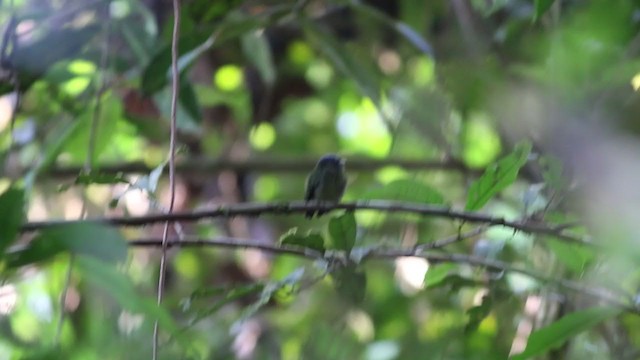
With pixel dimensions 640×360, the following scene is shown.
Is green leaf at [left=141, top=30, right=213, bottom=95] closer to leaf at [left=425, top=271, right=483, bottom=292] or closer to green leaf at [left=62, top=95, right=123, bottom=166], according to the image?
green leaf at [left=62, top=95, right=123, bottom=166]

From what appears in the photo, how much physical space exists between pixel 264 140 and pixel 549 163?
3.63 feet

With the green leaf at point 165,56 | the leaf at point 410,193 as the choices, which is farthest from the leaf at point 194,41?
the leaf at point 410,193

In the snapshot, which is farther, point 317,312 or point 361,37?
point 361,37

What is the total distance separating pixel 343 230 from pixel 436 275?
12 centimetres

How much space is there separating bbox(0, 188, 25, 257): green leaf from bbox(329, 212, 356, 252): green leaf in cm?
23

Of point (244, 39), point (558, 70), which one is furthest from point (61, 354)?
point (244, 39)

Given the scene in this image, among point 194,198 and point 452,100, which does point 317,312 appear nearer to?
point 452,100

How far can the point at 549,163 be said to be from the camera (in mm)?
699

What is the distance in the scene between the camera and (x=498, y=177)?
66cm

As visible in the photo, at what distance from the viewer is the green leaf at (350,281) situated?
0.72 m

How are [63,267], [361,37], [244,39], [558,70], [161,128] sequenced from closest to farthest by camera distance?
[558,70] < [63,267] < [244,39] < [161,128] < [361,37]

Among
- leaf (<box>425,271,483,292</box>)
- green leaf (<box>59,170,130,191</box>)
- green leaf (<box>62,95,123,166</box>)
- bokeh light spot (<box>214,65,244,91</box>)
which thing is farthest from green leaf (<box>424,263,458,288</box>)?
bokeh light spot (<box>214,65,244,91</box>)

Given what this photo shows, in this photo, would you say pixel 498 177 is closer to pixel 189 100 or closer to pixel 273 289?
pixel 273 289

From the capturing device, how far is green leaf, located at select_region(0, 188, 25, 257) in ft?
1.68
